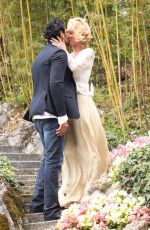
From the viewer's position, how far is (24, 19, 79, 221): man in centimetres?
312

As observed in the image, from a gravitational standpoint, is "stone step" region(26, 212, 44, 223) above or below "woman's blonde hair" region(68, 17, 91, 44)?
below

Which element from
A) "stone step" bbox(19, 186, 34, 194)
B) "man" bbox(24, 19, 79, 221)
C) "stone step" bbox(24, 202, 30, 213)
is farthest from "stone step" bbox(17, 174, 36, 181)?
"man" bbox(24, 19, 79, 221)

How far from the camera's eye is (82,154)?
11.5 ft

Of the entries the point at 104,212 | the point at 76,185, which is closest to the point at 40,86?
the point at 76,185

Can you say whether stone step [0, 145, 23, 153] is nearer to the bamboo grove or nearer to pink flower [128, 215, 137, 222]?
the bamboo grove

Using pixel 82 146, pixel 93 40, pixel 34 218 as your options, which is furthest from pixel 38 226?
pixel 93 40

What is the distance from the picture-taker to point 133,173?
9.11 ft

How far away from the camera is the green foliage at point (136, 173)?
2615 millimetres

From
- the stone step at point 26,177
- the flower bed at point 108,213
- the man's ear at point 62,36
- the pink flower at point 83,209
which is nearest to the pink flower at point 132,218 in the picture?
the flower bed at point 108,213

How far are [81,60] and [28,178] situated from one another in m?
1.71

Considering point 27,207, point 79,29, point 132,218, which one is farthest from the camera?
point 27,207

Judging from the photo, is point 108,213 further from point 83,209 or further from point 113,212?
point 83,209

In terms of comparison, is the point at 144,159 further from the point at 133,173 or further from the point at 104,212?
the point at 104,212

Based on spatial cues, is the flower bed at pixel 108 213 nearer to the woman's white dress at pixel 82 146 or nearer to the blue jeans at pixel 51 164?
the blue jeans at pixel 51 164
